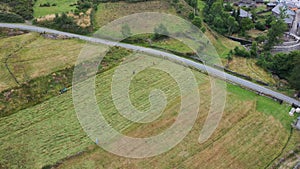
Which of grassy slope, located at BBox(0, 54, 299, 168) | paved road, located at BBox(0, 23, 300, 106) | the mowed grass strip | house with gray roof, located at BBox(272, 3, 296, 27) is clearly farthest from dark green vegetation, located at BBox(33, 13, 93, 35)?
house with gray roof, located at BBox(272, 3, 296, 27)

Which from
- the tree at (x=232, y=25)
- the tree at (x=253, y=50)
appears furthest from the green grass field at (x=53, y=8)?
the tree at (x=253, y=50)

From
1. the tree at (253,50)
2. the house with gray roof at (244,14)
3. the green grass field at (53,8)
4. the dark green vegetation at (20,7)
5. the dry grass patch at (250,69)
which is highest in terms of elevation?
the dark green vegetation at (20,7)

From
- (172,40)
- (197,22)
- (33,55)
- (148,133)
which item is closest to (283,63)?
(197,22)

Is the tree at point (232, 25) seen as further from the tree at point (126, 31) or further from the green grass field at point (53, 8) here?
the green grass field at point (53, 8)

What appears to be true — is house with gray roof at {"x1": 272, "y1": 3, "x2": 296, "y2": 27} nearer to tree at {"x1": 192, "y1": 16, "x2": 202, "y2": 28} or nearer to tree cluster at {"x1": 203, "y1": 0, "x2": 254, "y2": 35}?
tree cluster at {"x1": 203, "y1": 0, "x2": 254, "y2": 35}

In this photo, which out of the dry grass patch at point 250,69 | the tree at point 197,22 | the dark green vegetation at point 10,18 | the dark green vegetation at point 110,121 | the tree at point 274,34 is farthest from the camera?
the tree at point 197,22
